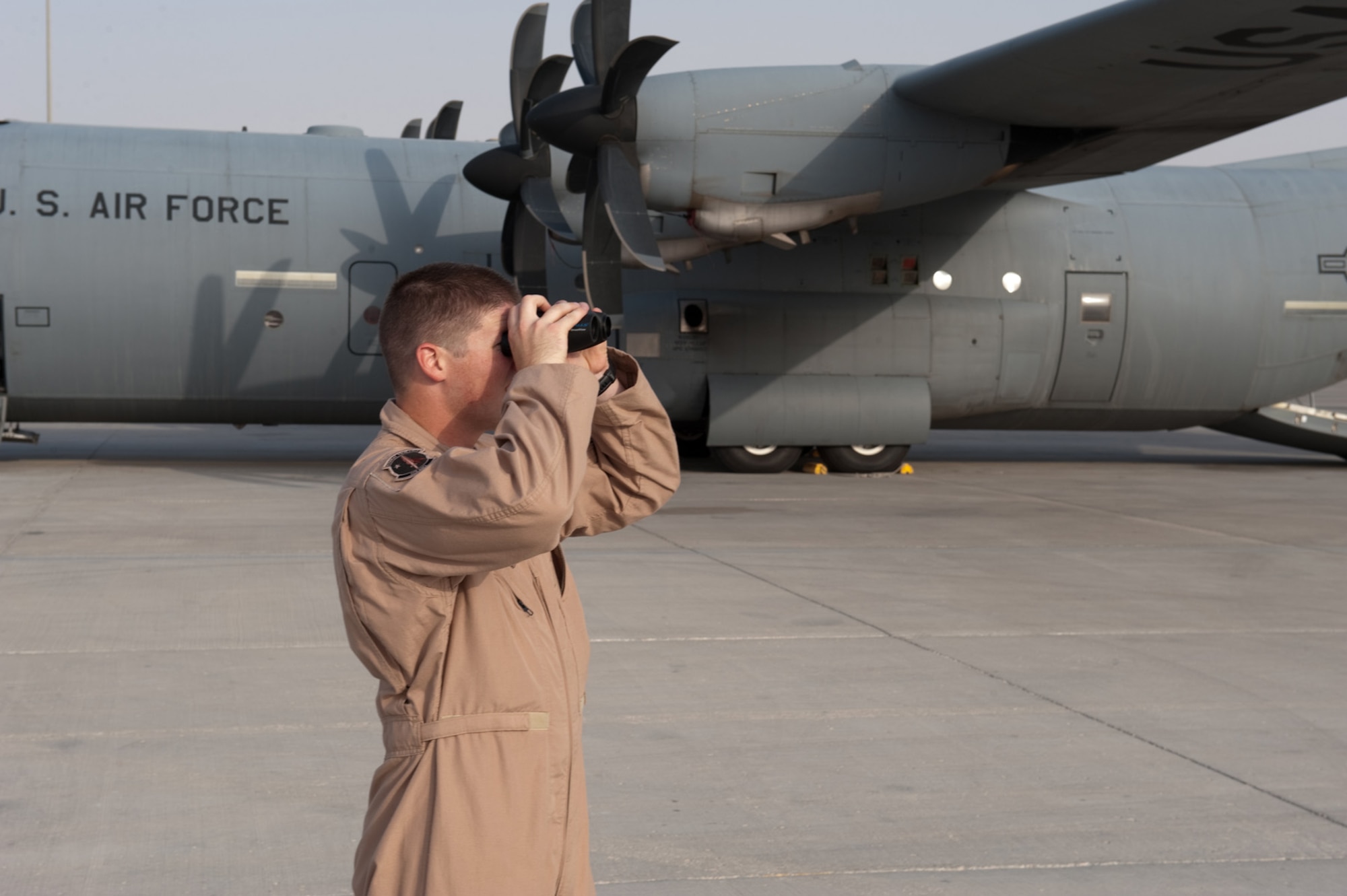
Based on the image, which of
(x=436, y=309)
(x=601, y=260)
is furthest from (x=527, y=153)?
(x=436, y=309)

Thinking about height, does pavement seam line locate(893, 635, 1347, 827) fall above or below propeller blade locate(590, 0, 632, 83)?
below

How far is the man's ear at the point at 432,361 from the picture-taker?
2.25 meters

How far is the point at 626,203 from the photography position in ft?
36.8

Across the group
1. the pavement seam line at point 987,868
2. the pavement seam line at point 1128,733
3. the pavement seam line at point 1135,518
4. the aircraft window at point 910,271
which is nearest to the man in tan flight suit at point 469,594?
the pavement seam line at point 987,868

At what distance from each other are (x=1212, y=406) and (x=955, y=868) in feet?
43.3

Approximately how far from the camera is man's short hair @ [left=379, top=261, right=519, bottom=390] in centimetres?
225

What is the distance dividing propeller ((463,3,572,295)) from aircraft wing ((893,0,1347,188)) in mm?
3335

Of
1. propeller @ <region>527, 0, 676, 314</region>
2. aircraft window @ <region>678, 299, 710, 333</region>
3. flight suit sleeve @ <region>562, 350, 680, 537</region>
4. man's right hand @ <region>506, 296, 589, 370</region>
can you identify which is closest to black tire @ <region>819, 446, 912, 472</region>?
aircraft window @ <region>678, 299, 710, 333</region>

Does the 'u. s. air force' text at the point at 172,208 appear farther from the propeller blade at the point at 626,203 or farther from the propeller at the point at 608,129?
the propeller blade at the point at 626,203

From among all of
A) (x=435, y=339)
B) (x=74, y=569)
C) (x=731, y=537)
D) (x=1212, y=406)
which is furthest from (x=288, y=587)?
(x=1212, y=406)

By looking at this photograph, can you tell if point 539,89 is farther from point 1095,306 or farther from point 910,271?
point 1095,306

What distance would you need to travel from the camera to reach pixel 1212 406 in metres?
15.8

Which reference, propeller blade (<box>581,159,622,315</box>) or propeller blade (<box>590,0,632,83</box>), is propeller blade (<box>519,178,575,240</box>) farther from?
propeller blade (<box>590,0,632,83</box>)

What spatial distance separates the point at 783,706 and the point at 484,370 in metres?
3.63
